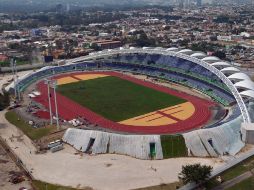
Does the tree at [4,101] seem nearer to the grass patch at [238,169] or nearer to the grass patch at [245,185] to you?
the grass patch at [238,169]

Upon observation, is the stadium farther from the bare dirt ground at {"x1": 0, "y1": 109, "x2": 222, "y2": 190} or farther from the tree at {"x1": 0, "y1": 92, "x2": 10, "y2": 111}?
the tree at {"x1": 0, "y1": 92, "x2": 10, "y2": 111}

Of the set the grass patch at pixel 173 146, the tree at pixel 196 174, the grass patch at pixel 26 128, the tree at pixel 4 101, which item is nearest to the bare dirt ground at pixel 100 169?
the grass patch at pixel 173 146

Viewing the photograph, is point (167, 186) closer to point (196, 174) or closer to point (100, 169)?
point (196, 174)

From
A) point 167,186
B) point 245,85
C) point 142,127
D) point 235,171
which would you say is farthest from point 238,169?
point 245,85

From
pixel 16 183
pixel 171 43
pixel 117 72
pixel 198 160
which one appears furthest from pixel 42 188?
pixel 171 43

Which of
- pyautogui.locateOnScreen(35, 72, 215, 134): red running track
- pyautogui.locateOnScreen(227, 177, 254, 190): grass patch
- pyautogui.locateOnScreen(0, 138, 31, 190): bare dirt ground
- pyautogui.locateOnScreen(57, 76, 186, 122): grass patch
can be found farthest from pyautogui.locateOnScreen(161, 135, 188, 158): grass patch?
pyautogui.locateOnScreen(0, 138, 31, 190): bare dirt ground

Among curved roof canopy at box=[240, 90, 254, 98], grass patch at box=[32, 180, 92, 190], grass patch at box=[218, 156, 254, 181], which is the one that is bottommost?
grass patch at box=[32, 180, 92, 190]

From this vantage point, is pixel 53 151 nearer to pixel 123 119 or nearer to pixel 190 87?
pixel 123 119
